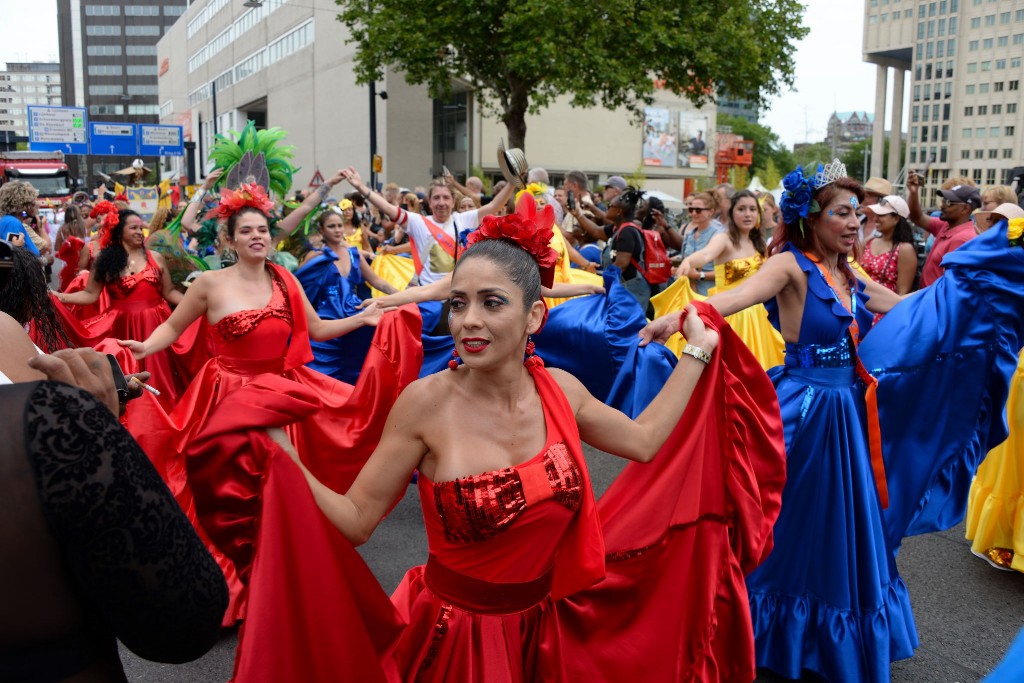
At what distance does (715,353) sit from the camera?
2986 mm

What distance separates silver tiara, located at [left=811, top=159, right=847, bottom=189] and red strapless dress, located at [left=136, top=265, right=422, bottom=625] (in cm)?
187

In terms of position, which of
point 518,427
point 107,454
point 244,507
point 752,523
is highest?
point 107,454

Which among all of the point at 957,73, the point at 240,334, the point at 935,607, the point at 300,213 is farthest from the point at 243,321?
the point at 957,73

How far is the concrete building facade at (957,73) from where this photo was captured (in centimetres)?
10588

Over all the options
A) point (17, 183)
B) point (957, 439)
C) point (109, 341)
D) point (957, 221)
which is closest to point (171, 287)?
point (109, 341)

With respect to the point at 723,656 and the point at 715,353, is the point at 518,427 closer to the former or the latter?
the point at 715,353

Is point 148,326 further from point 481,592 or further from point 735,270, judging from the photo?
point 481,592

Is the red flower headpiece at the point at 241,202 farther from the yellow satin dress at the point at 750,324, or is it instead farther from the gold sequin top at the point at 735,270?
the gold sequin top at the point at 735,270

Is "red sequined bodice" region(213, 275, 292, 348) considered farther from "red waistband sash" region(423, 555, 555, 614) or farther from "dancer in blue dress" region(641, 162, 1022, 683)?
"red waistband sash" region(423, 555, 555, 614)

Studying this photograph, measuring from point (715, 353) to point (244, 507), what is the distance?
1.64 metres

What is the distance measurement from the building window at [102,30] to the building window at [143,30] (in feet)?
5.34

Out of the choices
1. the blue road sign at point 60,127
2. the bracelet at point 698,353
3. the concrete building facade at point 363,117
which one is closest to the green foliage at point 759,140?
the concrete building facade at point 363,117

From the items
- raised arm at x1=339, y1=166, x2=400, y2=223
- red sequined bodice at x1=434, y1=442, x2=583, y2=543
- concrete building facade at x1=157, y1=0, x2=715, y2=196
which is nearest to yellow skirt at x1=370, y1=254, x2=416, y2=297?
raised arm at x1=339, y1=166, x2=400, y2=223

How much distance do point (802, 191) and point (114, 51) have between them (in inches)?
6497
